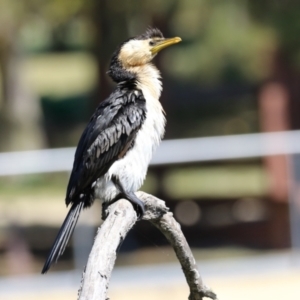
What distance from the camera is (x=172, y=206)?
353 inches

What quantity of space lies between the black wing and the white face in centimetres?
28

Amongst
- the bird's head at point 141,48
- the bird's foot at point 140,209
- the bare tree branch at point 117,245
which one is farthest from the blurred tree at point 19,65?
the bare tree branch at point 117,245

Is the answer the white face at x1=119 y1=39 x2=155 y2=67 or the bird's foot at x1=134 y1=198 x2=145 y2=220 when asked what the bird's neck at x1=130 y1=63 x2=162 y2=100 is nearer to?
the white face at x1=119 y1=39 x2=155 y2=67

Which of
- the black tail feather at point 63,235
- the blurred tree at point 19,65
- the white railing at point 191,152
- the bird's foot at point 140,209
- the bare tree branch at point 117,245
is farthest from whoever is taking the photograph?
the blurred tree at point 19,65

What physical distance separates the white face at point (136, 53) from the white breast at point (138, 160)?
26 cm

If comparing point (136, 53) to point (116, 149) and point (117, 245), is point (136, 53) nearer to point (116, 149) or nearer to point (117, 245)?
point (116, 149)

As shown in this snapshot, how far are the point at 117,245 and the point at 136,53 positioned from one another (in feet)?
5.94

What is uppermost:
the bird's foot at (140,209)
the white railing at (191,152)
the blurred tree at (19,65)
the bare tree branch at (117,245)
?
the blurred tree at (19,65)

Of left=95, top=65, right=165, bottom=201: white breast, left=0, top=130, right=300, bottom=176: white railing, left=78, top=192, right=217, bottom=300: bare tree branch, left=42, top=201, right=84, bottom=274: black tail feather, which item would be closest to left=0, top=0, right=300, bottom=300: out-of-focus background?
left=0, top=130, right=300, bottom=176: white railing

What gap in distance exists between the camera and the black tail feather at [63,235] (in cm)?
320

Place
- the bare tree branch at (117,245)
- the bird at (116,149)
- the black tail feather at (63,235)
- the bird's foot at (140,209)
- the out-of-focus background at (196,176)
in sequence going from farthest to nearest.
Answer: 1. the out-of-focus background at (196,176)
2. the bird at (116,149)
3. the black tail feather at (63,235)
4. the bird's foot at (140,209)
5. the bare tree branch at (117,245)

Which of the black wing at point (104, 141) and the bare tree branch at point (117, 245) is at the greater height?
the black wing at point (104, 141)

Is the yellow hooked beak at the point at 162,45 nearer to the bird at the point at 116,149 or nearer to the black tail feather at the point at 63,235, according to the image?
the bird at the point at 116,149

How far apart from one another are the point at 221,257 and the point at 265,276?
3.22ft
